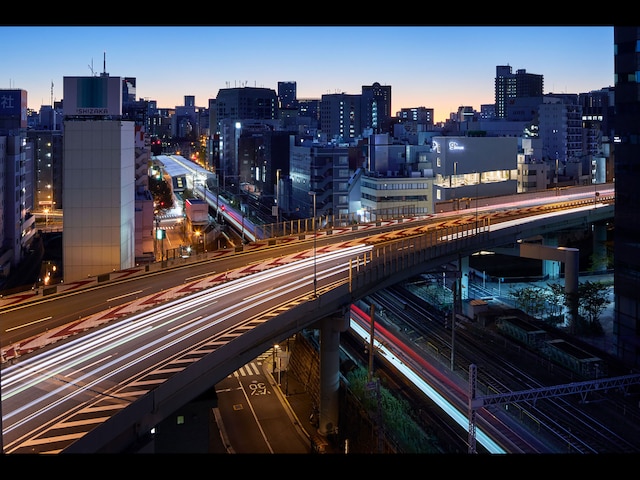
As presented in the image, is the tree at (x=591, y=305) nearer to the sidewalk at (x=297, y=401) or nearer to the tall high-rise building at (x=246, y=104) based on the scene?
the sidewalk at (x=297, y=401)

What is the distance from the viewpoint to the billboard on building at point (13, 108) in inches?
881

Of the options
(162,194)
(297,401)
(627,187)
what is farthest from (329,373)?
(162,194)

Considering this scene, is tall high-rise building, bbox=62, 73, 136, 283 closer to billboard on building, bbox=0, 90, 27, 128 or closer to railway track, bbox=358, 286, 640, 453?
railway track, bbox=358, 286, 640, 453

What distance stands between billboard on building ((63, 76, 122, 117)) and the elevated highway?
4.17m

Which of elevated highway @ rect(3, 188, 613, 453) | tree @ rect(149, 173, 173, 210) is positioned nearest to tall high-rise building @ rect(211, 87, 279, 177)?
tree @ rect(149, 173, 173, 210)

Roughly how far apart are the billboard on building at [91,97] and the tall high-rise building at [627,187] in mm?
8948

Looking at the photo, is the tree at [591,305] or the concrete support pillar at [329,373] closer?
the concrete support pillar at [329,373]

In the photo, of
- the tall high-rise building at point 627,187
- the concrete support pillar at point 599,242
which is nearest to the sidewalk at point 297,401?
the tall high-rise building at point 627,187

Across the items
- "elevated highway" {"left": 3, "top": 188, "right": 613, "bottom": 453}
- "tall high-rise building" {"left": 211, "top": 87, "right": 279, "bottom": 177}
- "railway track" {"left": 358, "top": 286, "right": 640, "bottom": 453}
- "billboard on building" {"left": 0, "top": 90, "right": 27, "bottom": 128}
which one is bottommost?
"railway track" {"left": 358, "top": 286, "right": 640, "bottom": 453}

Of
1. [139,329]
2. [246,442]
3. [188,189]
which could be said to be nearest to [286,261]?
[246,442]

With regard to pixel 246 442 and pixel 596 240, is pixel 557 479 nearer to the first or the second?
pixel 246 442

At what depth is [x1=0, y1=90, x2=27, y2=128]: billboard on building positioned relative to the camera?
22375mm

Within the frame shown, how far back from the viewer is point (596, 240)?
933 inches
